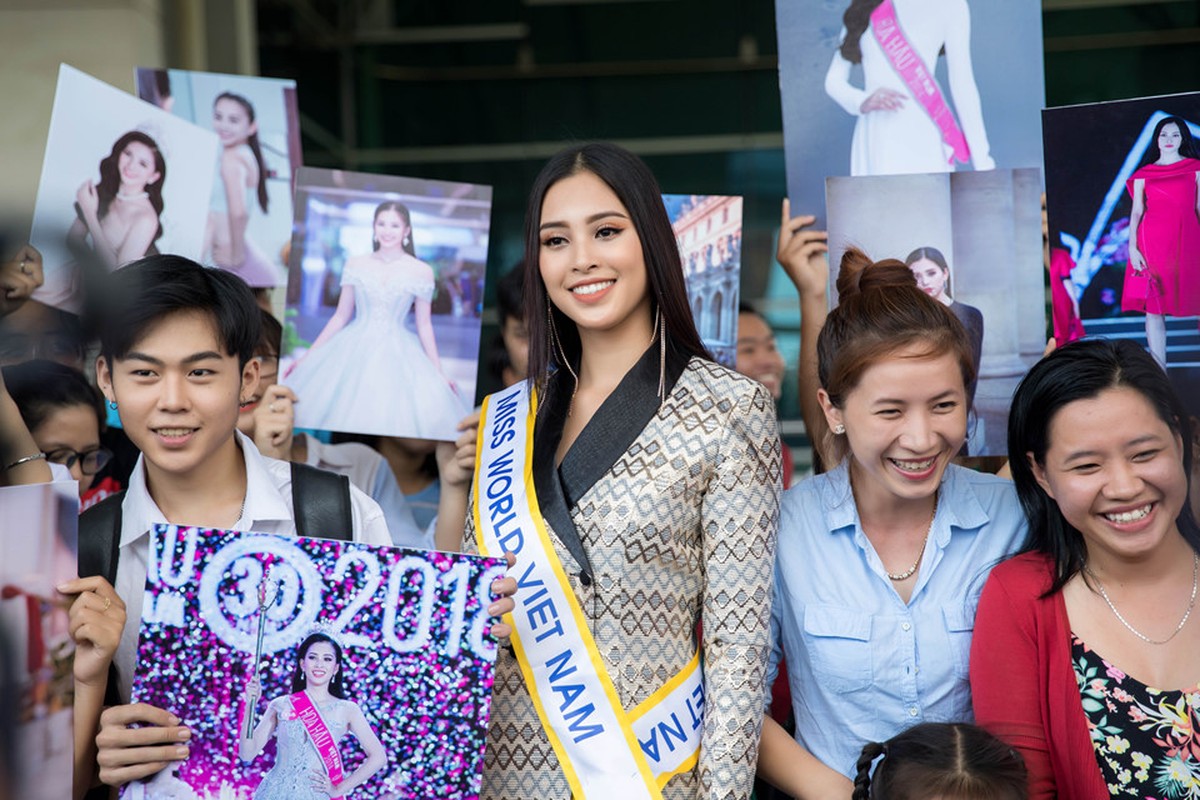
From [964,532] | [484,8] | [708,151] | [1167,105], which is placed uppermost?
[484,8]

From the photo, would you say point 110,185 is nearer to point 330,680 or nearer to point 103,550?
point 103,550

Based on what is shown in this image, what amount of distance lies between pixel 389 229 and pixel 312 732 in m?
1.41

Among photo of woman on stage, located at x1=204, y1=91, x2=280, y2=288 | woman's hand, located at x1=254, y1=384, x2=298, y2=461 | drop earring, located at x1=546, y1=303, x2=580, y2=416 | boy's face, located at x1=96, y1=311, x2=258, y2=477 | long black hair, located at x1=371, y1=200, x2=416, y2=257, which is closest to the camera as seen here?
boy's face, located at x1=96, y1=311, x2=258, y2=477

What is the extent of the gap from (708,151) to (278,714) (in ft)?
22.7

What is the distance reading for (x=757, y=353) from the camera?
4254mm

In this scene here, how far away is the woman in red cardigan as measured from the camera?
2035mm

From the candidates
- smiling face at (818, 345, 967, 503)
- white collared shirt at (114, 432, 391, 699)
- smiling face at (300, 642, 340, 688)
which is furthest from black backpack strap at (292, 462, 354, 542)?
smiling face at (818, 345, 967, 503)

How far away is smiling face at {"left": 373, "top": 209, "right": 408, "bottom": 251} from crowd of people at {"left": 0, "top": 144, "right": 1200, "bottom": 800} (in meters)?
0.74

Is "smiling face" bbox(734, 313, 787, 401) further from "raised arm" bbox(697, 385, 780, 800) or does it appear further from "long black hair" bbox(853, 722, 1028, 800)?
"long black hair" bbox(853, 722, 1028, 800)

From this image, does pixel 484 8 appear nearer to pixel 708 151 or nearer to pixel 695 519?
pixel 708 151

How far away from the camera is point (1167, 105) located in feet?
8.60

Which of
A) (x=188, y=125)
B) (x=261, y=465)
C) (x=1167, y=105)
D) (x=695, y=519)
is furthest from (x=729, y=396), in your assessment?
(x=188, y=125)

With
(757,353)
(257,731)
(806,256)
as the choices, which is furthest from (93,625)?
(757,353)

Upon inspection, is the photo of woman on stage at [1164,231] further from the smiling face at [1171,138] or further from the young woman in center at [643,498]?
the young woman in center at [643,498]
